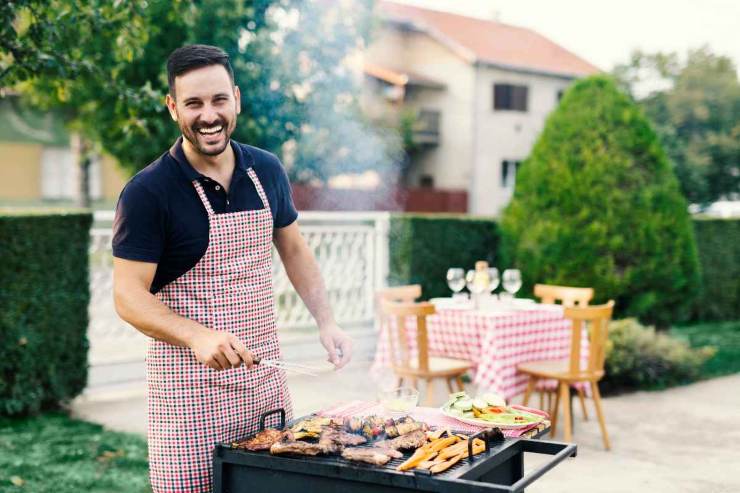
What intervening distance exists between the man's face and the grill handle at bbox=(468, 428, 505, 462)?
0.98 m

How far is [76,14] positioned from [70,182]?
818 inches

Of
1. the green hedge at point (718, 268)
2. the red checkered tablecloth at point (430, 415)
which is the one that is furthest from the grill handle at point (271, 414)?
the green hedge at point (718, 268)

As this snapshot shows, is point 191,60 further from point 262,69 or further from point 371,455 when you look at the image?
point 262,69

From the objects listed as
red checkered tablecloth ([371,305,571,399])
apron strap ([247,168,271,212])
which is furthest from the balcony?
apron strap ([247,168,271,212])

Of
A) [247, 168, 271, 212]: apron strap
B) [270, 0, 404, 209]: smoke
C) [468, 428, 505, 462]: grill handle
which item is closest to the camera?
[468, 428, 505, 462]: grill handle

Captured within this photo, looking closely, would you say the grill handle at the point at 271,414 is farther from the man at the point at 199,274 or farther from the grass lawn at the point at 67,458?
the grass lawn at the point at 67,458

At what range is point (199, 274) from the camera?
92.0 inches

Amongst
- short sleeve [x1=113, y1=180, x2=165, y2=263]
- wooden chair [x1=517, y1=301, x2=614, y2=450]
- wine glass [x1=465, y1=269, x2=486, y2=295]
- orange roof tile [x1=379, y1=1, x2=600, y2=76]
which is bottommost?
wooden chair [x1=517, y1=301, x2=614, y2=450]

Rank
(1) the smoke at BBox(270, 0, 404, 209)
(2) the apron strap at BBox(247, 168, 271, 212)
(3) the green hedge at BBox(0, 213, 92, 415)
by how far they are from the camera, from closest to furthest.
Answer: (2) the apron strap at BBox(247, 168, 271, 212) → (3) the green hedge at BBox(0, 213, 92, 415) → (1) the smoke at BBox(270, 0, 404, 209)

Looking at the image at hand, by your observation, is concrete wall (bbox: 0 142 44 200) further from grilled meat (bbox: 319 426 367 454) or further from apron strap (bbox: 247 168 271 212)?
grilled meat (bbox: 319 426 367 454)

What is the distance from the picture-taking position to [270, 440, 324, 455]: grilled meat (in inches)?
84.0

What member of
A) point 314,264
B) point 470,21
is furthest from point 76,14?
point 470,21

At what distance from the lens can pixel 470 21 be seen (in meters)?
29.9

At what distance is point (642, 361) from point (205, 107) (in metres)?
6.09
